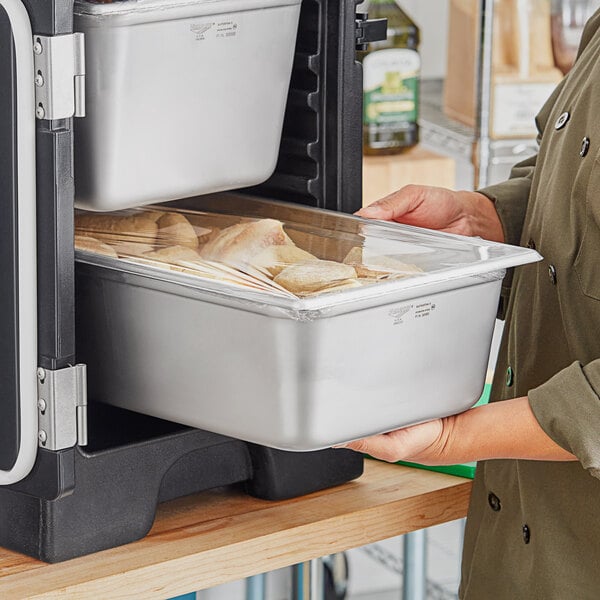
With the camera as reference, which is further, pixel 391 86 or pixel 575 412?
pixel 391 86

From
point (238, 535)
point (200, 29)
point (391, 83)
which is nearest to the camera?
point (200, 29)

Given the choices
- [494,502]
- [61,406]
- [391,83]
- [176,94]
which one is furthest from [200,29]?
[391,83]

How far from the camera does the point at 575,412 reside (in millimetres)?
1110

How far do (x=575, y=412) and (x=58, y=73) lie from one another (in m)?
0.51

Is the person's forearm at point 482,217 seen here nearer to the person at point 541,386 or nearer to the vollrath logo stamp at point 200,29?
the person at point 541,386

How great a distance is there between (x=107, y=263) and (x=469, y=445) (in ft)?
1.18

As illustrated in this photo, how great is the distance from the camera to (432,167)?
2.48 metres

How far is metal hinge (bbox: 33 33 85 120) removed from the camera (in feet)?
3.41

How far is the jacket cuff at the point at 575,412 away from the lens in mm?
1105

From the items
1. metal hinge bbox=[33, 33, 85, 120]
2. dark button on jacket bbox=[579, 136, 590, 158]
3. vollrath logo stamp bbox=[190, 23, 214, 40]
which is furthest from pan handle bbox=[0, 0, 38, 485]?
dark button on jacket bbox=[579, 136, 590, 158]

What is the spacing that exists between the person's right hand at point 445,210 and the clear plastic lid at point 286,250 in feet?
0.43

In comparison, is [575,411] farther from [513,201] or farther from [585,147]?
[513,201]

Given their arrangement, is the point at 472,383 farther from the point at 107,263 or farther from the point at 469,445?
the point at 107,263

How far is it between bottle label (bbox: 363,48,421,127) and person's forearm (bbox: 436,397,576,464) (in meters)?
1.30
